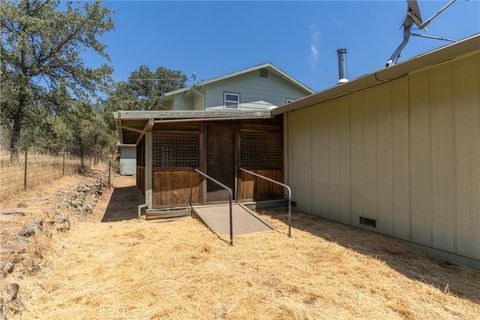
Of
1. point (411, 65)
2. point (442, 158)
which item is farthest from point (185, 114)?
point (442, 158)

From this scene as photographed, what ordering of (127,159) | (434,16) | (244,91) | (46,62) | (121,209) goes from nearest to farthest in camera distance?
(434,16)
(121,209)
(46,62)
(244,91)
(127,159)

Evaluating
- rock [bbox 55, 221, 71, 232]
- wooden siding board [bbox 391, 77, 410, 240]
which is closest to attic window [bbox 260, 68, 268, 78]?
wooden siding board [bbox 391, 77, 410, 240]

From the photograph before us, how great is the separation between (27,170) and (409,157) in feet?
27.5

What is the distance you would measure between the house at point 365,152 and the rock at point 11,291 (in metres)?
3.61

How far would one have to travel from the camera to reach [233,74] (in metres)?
12.6

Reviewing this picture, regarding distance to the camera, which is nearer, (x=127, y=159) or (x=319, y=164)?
(x=319, y=164)

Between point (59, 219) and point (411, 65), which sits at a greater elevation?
point (411, 65)

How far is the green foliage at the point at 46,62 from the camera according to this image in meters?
11.4

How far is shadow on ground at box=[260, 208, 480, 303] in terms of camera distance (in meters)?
2.96

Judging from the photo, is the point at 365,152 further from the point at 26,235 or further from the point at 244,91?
the point at 244,91

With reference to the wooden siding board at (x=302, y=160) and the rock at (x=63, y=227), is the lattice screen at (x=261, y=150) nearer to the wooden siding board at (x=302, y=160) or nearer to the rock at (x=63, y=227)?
the wooden siding board at (x=302, y=160)

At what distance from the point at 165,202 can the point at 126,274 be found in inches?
123

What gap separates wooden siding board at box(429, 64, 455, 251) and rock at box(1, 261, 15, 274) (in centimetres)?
531

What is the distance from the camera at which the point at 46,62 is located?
12.7 metres
